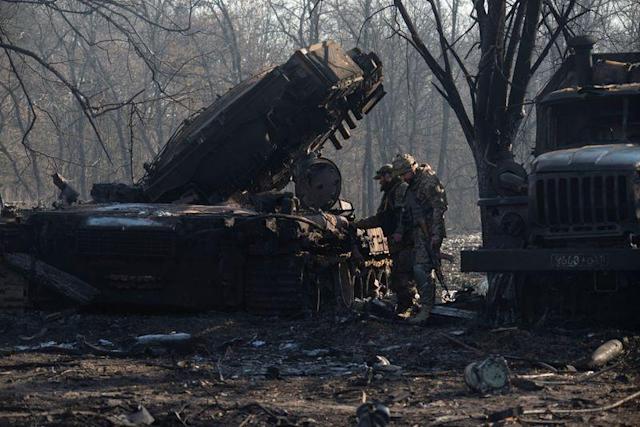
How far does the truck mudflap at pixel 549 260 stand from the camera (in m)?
11.0

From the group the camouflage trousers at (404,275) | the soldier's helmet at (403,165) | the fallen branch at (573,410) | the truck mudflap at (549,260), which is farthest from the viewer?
the camouflage trousers at (404,275)

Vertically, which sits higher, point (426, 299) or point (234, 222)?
point (234, 222)

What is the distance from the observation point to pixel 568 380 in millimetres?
9203

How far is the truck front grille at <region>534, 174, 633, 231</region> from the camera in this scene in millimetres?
11375

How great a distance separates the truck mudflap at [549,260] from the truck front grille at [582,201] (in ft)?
1.50

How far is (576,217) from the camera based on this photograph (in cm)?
1169

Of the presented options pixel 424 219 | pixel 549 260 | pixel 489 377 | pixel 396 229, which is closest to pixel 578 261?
pixel 549 260

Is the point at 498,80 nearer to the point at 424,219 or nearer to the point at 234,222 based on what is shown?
the point at 424,219

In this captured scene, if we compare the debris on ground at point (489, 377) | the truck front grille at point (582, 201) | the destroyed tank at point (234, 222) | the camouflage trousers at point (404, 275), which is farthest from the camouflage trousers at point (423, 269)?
the debris on ground at point (489, 377)

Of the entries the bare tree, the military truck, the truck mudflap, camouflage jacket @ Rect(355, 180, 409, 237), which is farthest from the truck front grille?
the bare tree

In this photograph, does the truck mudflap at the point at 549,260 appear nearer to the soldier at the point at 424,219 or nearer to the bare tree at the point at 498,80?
the soldier at the point at 424,219

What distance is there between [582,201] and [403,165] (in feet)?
8.52

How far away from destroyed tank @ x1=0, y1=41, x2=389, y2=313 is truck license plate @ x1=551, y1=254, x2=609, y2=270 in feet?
10.7

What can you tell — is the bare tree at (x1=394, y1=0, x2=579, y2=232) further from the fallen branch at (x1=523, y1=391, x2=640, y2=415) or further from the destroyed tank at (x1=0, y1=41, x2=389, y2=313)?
the fallen branch at (x1=523, y1=391, x2=640, y2=415)
